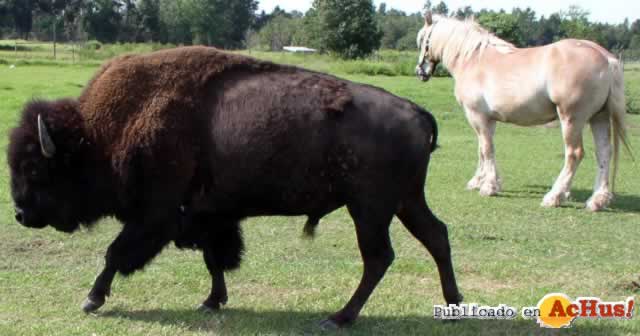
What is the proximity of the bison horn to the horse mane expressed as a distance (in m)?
8.12

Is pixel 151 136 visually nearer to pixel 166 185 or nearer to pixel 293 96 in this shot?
pixel 166 185

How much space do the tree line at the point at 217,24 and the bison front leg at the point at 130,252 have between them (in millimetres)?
48589

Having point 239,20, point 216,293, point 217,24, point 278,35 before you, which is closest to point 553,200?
point 216,293

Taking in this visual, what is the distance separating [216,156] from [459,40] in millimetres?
7926

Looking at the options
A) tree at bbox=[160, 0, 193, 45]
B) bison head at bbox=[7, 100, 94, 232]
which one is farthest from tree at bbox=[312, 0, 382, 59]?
bison head at bbox=[7, 100, 94, 232]

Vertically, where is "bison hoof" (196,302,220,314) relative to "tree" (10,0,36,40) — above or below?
above

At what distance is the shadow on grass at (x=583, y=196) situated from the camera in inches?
404

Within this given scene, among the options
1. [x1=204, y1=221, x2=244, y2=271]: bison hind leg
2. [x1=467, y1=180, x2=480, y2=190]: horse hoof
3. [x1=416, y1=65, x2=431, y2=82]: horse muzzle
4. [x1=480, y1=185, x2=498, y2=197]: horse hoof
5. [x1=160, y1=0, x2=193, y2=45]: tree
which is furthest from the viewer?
[x1=160, y1=0, x2=193, y2=45]: tree

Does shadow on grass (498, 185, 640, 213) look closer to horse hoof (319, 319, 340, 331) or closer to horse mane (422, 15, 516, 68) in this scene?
horse mane (422, 15, 516, 68)

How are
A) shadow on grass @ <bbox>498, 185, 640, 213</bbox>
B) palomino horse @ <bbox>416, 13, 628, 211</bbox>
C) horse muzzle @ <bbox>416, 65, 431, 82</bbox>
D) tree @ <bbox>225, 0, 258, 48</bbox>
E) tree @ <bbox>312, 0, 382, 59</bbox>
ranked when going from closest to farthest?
palomino horse @ <bbox>416, 13, 628, 211</bbox>
shadow on grass @ <bbox>498, 185, 640, 213</bbox>
horse muzzle @ <bbox>416, 65, 431, 82</bbox>
tree @ <bbox>312, 0, 382, 59</bbox>
tree @ <bbox>225, 0, 258, 48</bbox>

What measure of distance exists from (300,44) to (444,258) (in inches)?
2853

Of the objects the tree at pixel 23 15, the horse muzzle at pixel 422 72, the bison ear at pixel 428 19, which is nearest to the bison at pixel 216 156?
the bison ear at pixel 428 19

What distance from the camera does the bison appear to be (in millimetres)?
5062

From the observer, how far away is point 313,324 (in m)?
5.26
